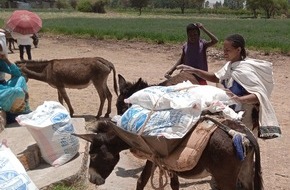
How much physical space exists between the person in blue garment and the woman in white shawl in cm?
310

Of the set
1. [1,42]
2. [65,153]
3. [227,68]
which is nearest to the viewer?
[227,68]

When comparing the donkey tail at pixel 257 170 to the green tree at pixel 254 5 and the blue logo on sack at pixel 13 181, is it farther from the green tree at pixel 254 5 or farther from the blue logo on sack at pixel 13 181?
the green tree at pixel 254 5

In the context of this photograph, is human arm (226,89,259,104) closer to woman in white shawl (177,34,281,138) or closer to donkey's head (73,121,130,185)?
woman in white shawl (177,34,281,138)

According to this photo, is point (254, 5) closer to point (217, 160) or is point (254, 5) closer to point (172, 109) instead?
point (172, 109)

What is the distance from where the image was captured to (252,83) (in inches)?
158

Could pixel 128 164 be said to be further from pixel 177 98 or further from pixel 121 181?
pixel 177 98

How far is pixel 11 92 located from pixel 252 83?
11.0ft

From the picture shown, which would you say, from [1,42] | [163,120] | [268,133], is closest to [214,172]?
[163,120]

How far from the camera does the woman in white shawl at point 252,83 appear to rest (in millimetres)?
4012

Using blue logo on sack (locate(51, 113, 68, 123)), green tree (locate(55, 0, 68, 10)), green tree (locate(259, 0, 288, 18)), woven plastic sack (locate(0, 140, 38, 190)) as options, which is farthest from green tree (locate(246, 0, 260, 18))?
woven plastic sack (locate(0, 140, 38, 190))

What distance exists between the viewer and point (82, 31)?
26875 millimetres

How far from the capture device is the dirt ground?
5.72 meters

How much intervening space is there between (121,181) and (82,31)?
22.1 metres

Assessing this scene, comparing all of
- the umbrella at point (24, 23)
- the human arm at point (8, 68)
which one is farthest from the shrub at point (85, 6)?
the human arm at point (8, 68)
